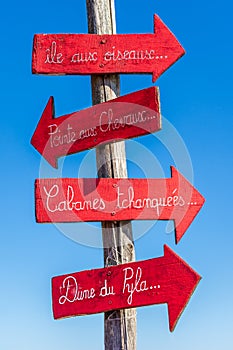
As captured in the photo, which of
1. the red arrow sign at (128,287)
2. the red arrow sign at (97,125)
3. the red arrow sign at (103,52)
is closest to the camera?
the red arrow sign at (128,287)

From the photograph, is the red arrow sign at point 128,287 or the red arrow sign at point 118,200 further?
the red arrow sign at point 118,200

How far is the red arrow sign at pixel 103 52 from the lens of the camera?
396 centimetres

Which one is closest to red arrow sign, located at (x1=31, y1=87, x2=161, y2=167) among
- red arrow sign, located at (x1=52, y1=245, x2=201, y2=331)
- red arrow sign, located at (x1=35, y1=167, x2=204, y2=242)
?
red arrow sign, located at (x1=35, y1=167, x2=204, y2=242)

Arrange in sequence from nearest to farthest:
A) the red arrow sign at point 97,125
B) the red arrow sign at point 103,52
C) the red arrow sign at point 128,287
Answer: the red arrow sign at point 128,287 < the red arrow sign at point 97,125 < the red arrow sign at point 103,52

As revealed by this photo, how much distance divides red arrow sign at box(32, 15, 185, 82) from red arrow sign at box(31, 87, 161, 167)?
23cm

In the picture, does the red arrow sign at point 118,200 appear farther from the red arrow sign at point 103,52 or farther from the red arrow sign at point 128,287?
the red arrow sign at point 103,52

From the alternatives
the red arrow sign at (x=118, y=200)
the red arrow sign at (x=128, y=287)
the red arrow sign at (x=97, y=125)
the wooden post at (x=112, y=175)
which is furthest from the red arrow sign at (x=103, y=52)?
the red arrow sign at (x=128, y=287)

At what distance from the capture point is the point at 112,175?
3.91 m

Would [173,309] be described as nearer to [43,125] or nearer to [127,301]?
[127,301]

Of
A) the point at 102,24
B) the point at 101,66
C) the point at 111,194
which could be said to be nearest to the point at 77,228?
the point at 111,194

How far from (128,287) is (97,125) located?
954mm

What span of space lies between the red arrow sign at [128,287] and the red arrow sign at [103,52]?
3.77 feet

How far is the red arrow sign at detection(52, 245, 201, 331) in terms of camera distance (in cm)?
353

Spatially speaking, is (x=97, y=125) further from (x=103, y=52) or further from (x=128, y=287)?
(x=128, y=287)
